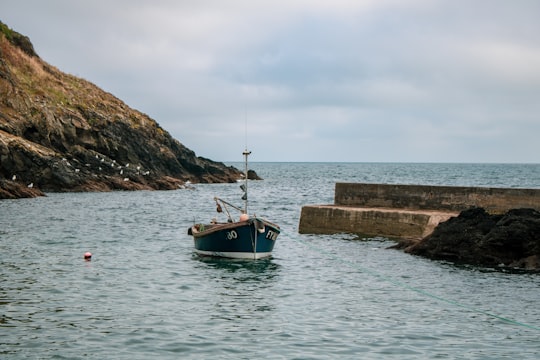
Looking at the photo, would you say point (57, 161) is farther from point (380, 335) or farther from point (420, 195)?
point (380, 335)

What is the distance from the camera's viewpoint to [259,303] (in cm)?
1589

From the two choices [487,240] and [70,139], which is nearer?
[487,240]

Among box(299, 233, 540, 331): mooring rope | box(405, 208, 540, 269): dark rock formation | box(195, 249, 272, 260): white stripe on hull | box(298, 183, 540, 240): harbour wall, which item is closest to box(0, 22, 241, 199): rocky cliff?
box(298, 183, 540, 240): harbour wall

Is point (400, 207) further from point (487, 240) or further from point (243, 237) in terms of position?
point (243, 237)

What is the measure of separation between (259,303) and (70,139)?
51.2 metres

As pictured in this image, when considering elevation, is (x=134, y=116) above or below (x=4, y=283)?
above

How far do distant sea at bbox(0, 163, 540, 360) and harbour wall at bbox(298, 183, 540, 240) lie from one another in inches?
29.0

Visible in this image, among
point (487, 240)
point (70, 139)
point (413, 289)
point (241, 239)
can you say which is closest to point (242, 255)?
point (241, 239)

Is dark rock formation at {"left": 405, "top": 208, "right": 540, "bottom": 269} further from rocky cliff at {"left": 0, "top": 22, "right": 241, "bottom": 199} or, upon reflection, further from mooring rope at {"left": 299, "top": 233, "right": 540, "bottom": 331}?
rocky cliff at {"left": 0, "top": 22, "right": 241, "bottom": 199}

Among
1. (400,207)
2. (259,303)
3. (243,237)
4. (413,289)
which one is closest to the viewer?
(259,303)

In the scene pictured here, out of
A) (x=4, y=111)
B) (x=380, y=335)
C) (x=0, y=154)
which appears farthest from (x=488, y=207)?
(x=4, y=111)

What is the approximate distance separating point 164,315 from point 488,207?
14.1m

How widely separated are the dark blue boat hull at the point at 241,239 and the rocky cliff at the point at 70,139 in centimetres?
2831

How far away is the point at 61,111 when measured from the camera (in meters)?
65.8
